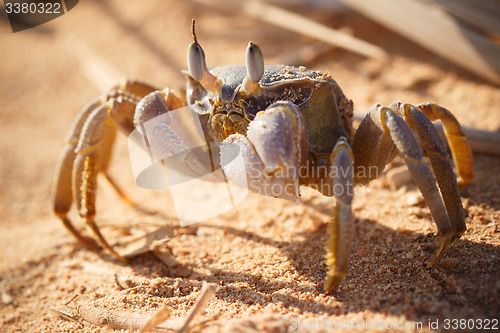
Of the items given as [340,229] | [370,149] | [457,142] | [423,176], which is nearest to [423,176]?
[423,176]

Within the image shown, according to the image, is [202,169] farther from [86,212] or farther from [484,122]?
[484,122]

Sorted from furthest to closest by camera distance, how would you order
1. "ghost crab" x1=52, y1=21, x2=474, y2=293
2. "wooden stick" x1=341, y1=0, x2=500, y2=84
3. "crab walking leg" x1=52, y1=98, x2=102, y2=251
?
"wooden stick" x1=341, y1=0, x2=500, y2=84 → "crab walking leg" x1=52, y1=98, x2=102, y2=251 → "ghost crab" x1=52, y1=21, x2=474, y2=293

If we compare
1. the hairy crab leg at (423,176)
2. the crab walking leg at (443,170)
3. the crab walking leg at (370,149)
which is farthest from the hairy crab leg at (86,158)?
the crab walking leg at (443,170)

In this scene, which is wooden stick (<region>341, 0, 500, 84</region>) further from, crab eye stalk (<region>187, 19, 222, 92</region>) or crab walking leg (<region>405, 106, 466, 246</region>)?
crab eye stalk (<region>187, 19, 222, 92</region>)

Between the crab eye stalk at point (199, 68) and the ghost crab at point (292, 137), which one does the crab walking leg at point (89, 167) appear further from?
the crab eye stalk at point (199, 68)

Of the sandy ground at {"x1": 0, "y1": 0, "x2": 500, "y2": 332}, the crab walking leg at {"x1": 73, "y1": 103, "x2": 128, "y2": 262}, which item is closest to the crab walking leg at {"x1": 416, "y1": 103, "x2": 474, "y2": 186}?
the sandy ground at {"x1": 0, "y1": 0, "x2": 500, "y2": 332}

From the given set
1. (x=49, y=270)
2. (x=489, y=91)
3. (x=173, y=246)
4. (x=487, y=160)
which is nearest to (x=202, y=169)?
(x=173, y=246)

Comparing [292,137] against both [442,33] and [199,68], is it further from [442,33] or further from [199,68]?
[442,33]
